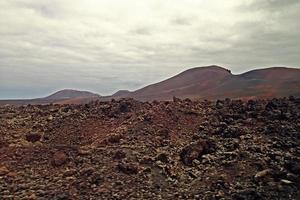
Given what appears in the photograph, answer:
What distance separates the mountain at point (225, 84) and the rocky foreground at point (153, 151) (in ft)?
28.8

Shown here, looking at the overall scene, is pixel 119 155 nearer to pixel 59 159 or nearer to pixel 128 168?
pixel 128 168

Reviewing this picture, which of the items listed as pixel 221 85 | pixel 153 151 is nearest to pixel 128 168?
pixel 153 151

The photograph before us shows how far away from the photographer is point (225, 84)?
24469 mm

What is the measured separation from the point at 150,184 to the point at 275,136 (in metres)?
3.28

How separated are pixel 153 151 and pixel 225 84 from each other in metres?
17.2

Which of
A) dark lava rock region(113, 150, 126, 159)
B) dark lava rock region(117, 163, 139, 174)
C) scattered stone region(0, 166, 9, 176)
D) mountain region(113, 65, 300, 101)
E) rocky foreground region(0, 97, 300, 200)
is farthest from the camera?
mountain region(113, 65, 300, 101)

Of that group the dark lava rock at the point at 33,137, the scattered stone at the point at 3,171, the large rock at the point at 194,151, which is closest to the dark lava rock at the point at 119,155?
the large rock at the point at 194,151

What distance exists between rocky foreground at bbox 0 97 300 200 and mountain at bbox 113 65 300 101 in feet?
28.8

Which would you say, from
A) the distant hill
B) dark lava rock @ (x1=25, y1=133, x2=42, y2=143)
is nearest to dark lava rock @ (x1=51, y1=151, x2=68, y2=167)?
dark lava rock @ (x1=25, y1=133, x2=42, y2=143)

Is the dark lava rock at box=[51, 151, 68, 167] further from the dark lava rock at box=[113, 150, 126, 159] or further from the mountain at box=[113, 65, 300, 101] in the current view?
the mountain at box=[113, 65, 300, 101]

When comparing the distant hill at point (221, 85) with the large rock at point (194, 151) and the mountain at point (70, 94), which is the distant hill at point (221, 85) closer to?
the mountain at point (70, 94)

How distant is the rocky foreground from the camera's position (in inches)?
253

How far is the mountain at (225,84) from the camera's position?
19547 millimetres

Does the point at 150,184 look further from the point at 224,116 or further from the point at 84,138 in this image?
the point at 224,116
